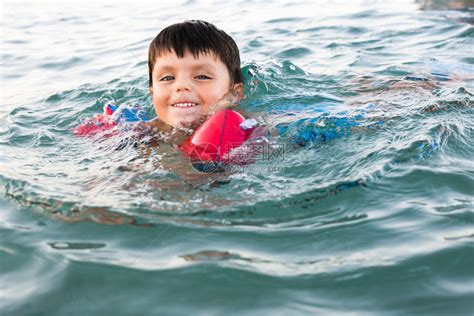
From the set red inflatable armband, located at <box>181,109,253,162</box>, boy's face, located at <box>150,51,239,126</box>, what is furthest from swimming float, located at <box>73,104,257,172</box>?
boy's face, located at <box>150,51,239,126</box>

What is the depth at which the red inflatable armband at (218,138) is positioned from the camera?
3.40m

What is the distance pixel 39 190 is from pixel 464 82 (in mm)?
3480

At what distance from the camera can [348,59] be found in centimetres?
650

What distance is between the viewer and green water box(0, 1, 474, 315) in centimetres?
230

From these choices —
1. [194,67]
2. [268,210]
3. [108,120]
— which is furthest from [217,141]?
[108,120]

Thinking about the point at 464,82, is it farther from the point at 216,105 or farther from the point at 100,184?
the point at 100,184

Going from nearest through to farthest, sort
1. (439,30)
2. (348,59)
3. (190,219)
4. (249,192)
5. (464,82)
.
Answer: (190,219)
(249,192)
(464,82)
(348,59)
(439,30)

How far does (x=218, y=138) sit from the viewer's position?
134 inches

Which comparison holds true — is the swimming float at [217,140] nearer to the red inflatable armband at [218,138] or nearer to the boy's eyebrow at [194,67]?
the red inflatable armband at [218,138]

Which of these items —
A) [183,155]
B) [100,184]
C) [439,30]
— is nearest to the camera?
[100,184]

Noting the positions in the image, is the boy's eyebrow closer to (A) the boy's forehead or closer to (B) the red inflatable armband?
(A) the boy's forehead

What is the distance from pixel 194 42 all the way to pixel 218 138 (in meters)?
0.93

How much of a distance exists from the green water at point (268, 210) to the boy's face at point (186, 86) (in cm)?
33

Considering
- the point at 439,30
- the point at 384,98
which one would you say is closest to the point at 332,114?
the point at 384,98
